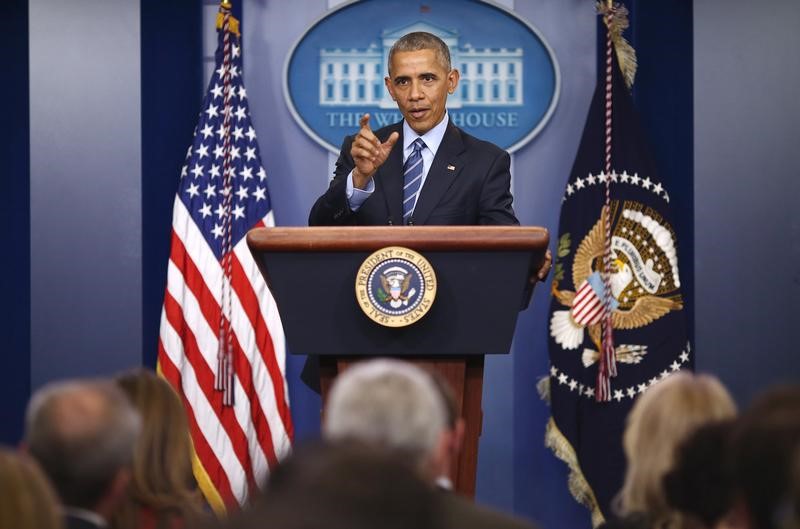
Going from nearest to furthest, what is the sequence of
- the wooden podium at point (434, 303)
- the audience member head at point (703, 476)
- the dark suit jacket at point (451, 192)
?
the audience member head at point (703, 476) → the wooden podium at point (434, 303) → the dark suit jacket at point (451, 192)

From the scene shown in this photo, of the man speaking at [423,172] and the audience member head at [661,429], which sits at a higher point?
the man speaking at [423,172]

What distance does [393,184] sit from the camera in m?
4.16

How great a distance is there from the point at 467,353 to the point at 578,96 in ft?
9.83

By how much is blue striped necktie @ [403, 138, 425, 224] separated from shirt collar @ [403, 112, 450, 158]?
0.02 metres

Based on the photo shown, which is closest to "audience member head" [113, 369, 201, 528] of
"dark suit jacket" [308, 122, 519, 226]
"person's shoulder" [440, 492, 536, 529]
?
"person's shoulder" [440, 492, 536, 529]

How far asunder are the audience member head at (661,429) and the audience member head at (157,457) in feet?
3.06

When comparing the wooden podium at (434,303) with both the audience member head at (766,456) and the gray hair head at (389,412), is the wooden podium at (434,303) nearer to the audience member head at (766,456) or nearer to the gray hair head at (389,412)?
the gray hair head at (389,412)

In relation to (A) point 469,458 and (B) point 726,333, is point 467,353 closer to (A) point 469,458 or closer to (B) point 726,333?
(A) point 469,458

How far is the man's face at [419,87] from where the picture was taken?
4.31 meters

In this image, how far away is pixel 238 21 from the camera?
604 centimetres

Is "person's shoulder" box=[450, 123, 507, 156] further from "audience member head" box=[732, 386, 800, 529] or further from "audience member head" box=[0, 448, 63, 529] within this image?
"audience member head" box=[0, 448, 63, 529]

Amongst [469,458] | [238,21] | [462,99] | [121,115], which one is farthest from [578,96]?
[469,458]

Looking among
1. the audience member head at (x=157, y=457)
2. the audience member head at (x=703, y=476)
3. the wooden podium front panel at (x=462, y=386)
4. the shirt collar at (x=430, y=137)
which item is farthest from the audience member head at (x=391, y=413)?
the shirt collar at (x=430, y=137)

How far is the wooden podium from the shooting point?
3352mm
